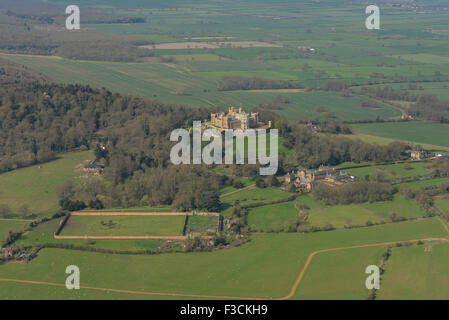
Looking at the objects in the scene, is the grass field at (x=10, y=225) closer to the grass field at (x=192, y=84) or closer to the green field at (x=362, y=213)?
the green field at (x=362, y=213)

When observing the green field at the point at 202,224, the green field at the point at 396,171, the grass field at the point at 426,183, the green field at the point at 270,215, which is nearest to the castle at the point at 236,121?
the green field at the point at 396,171

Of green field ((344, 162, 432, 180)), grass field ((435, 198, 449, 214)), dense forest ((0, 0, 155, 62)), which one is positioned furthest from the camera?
dense forest ((0, 0, 155, 62))

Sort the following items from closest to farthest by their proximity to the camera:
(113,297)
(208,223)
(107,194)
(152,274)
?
(113,297), (152,274), (208,223), (107,194)

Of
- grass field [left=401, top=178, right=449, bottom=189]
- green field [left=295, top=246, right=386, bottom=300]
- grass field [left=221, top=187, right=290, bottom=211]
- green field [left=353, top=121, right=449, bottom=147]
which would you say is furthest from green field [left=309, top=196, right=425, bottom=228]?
green field [left=353, top=121, right=449, bottom=147]

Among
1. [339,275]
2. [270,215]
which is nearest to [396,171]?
[270,215]

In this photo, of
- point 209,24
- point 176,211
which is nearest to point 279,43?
point 209,24

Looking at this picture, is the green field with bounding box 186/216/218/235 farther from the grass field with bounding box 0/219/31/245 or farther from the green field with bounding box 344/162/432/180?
the green field with bounding box 344/162/432/180

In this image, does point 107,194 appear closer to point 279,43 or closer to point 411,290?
point 411,290
